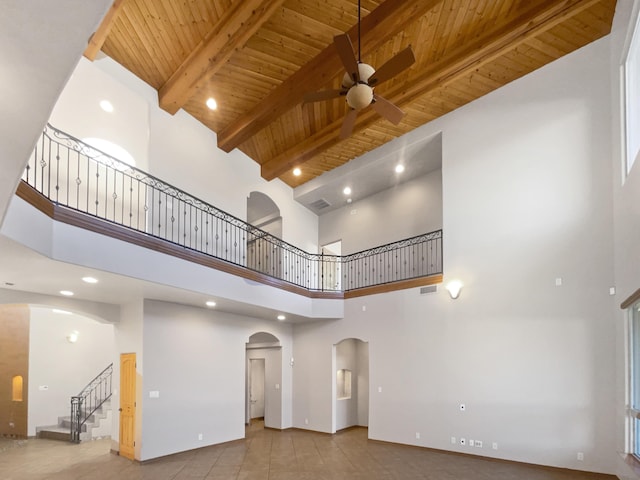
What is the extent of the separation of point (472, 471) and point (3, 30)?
780cm

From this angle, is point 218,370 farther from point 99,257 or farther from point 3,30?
point 3,30

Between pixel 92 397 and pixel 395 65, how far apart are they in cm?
1096

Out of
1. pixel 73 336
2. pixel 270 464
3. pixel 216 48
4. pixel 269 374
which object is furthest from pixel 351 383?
pixel 216 48

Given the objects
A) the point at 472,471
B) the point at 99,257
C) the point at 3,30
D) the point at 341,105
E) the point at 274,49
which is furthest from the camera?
the point at 341,105

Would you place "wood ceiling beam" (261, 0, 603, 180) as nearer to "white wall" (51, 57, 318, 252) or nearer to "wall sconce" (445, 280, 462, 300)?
"white wall" (51, 57, 318, 252)

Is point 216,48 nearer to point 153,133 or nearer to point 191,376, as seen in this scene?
point 153,133

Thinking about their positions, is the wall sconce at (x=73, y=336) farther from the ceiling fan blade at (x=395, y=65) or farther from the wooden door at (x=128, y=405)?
the ceiling fan blade at (x=395, y=65)

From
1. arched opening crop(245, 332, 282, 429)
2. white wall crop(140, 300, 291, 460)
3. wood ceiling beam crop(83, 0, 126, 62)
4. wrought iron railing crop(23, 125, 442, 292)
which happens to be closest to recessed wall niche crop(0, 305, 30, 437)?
white wall crop(140, 300, 291, 460)

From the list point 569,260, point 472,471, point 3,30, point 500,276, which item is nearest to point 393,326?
point 500,276

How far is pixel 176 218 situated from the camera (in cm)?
839

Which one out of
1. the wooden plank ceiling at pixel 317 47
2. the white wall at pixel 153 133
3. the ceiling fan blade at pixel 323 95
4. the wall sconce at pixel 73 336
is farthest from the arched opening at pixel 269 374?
the ceiling fan blade at pixel 323 95

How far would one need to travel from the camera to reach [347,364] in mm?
11383

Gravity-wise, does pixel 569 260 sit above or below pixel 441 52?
below

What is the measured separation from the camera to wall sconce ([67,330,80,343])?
10922 mm
